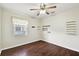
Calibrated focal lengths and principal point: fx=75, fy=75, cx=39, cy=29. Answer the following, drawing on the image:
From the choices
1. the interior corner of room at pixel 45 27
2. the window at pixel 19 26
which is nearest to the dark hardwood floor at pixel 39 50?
the interior corner of room at pixel 45 27

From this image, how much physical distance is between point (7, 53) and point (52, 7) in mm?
895

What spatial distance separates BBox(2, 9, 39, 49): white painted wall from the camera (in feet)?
3.40

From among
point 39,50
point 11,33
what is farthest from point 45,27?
point 11,33

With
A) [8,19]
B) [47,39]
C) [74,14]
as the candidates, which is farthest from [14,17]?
[74,14]

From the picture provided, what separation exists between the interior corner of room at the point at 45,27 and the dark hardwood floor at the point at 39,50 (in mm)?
56

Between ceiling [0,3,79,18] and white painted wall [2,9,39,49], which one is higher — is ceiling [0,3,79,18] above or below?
above

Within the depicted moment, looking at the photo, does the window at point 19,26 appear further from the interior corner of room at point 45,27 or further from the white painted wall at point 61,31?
the white painted wall at point 61,31

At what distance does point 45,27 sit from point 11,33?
1.67ft

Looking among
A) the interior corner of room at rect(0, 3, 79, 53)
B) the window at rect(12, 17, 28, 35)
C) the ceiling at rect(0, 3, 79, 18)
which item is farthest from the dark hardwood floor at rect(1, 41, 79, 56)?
the ceiling at rect(0, 3, 79, 18)

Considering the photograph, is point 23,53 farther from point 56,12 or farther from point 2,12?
point 56,12

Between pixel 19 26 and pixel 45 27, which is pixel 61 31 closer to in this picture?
pixel 45 27

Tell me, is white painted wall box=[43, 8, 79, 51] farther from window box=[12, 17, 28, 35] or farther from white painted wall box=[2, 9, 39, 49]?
window box=[12, 17, 28, 35]

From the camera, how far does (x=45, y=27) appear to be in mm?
1161

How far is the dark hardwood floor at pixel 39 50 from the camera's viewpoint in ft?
3.57
